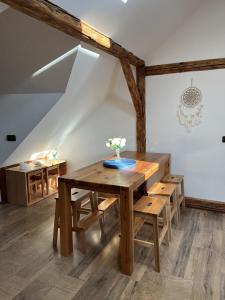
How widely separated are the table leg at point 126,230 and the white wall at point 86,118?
1.47 m

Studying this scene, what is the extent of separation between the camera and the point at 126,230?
2.19 meters

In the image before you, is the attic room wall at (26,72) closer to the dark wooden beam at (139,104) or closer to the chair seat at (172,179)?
the dark wooden beam at (139,104)

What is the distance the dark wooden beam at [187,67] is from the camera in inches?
130

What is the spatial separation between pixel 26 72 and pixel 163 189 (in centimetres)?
208

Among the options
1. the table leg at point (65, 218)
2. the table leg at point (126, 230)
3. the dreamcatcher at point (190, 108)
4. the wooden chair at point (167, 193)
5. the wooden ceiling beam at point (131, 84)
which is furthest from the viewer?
the dreamcatcher at point (190, 108)

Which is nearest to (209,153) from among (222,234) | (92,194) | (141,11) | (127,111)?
Answer: (222,234)

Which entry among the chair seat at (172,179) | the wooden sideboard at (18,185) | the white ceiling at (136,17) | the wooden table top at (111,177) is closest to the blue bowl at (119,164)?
the wooden table top at (111,177)

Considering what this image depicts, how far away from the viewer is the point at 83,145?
4512 mm

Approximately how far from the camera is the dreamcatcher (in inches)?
137

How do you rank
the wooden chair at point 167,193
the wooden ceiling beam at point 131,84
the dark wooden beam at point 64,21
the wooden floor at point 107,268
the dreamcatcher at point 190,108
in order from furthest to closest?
the dreamcatcher at point 190,108 < the wooden ceiling beam at point 131,84 < the wooden chair at point 167,193 < the wooden floor at point 107,268 < the dark wooden beam at point 64,21

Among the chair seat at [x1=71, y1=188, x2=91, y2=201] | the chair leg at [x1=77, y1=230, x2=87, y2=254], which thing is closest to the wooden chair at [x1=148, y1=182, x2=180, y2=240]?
the chair seat at [x1=71, y1=188, x2=91, y2=201]

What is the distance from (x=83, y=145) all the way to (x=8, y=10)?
2847 mm

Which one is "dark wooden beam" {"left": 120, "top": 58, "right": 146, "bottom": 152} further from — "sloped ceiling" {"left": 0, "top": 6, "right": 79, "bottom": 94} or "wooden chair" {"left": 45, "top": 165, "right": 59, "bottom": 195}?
"wooden chair" {"left": 45, "top": 165, "right": 59, "bottom": 195}

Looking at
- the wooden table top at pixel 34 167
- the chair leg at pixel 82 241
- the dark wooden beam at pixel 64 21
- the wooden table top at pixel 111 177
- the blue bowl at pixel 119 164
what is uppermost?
the dark wooden beam at pixel 64 21
